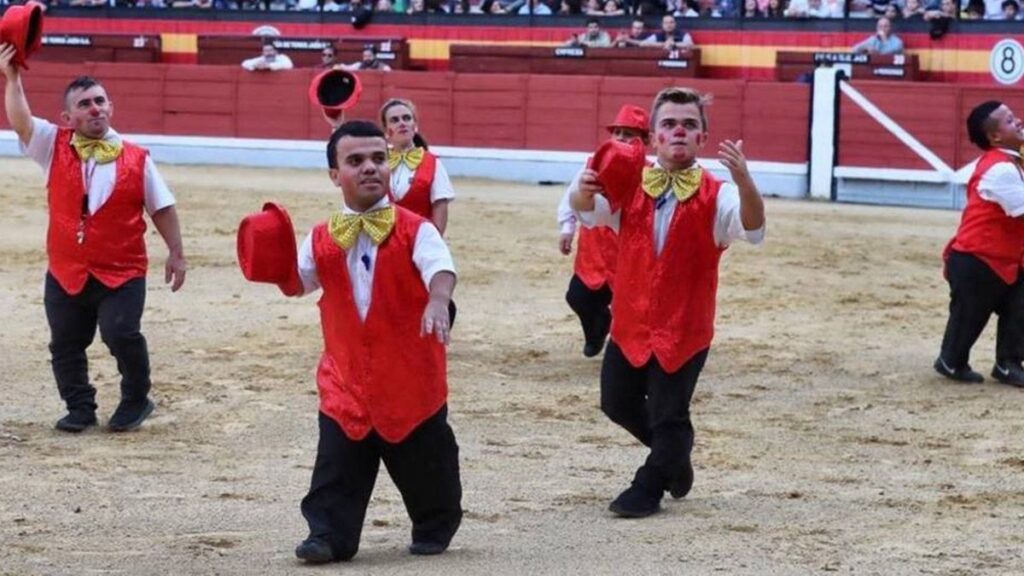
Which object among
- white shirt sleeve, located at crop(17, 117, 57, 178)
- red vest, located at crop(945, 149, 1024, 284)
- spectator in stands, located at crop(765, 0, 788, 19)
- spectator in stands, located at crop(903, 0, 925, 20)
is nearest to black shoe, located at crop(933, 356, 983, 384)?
red vest, located at crop(945, 149, 1024, 284)

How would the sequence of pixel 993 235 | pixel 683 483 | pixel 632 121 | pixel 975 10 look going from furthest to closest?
pixel 975 10, pixel 993 235, pixel 632 121, pixel 683 483

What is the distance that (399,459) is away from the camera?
638 centimetres

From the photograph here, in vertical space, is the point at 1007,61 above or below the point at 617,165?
above

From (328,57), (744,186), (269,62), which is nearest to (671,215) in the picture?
(744,186)

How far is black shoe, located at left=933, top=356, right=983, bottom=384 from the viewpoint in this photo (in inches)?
425

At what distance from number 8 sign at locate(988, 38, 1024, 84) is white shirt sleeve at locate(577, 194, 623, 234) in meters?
17.7

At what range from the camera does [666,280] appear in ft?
23.3

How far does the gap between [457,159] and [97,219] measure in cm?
1571

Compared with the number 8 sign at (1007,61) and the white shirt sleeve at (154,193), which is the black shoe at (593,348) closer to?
the white shirt sleeve at (154,193)

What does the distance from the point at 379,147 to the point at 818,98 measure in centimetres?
1642

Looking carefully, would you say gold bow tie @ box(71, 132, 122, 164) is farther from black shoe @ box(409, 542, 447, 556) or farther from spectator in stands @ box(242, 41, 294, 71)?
spectator in stands @ box(242, 41, 294, 71)

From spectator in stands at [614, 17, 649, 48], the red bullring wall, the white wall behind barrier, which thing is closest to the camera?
the white wall behind barrier

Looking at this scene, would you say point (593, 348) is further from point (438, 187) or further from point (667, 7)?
point (667, 7)

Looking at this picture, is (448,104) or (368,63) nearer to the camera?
(448,104)
